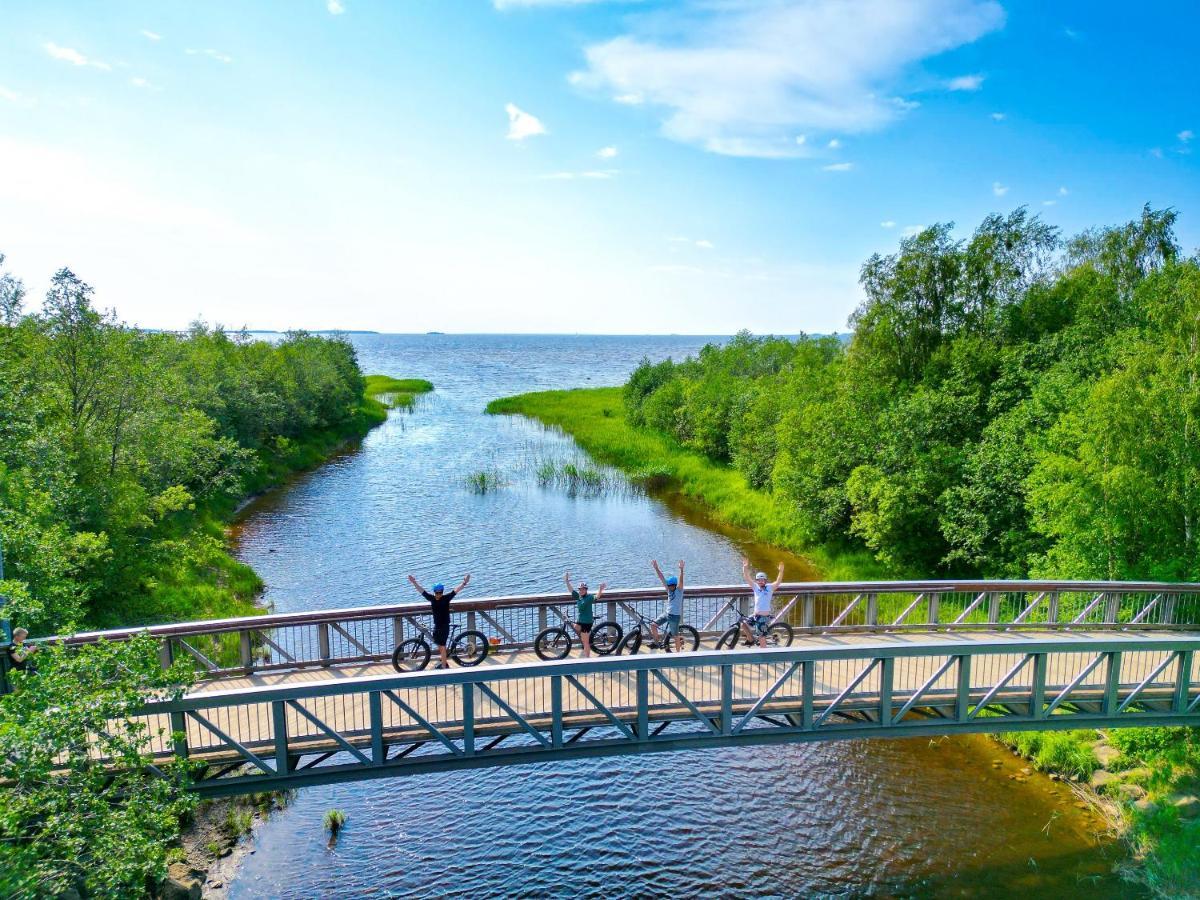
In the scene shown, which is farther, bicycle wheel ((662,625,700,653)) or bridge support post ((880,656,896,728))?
bicycle wheel ((662,625,700,653))

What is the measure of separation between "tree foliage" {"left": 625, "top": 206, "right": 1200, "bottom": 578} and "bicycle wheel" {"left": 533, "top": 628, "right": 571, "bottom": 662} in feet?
47.2

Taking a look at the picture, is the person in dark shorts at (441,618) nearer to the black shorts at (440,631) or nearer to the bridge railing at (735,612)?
the black shorts at (440,631)

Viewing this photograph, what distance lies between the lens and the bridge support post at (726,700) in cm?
1337

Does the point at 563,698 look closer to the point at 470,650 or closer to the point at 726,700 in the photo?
the point at 470,650

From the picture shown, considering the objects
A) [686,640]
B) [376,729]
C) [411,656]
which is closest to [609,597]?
[686,640]

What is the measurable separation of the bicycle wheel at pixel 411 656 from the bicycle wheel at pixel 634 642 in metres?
3.70

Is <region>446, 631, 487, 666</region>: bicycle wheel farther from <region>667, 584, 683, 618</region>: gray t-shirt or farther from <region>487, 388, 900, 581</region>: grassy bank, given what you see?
<region>487, 388, 900, 581</region>: grassy bank

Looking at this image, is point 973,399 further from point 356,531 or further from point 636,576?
point 356,531

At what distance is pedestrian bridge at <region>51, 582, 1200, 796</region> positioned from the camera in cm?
1236

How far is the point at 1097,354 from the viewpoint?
2564cm

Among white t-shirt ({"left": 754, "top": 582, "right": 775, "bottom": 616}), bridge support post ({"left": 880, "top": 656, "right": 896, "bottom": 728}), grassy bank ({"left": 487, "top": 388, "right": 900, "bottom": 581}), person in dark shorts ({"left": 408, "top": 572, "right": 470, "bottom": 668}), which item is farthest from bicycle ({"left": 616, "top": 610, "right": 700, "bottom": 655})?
grassy bank ({"left": 487, "top": 388, "right": 900, "bottom": 581})

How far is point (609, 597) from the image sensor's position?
1580cm

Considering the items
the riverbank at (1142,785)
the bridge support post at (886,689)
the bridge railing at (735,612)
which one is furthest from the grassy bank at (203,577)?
the riverbank at (1142,785)

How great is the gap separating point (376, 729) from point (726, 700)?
231 inches
